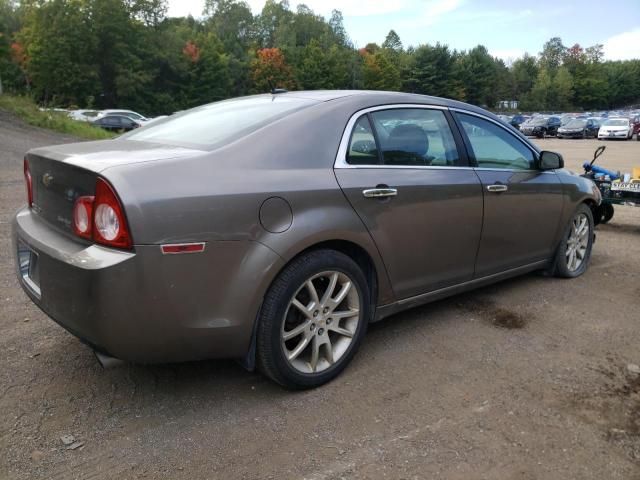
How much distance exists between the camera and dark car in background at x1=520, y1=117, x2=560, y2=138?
4134cm

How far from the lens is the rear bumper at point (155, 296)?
2373 mm

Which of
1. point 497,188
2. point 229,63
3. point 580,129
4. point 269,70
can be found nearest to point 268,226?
point 497,188

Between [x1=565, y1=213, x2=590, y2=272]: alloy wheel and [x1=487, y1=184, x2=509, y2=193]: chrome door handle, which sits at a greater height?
[x1=487, y1=184, x2=509, y2=193]: chrome door handle

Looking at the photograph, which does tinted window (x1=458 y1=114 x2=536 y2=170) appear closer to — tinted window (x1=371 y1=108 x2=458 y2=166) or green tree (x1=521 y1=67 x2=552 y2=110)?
tinted window (x1=371 y1=108 x2=458 y2=166)

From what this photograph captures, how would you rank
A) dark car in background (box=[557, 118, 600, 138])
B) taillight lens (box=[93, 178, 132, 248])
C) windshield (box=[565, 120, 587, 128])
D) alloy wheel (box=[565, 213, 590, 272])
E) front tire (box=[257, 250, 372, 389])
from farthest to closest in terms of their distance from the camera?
windshield (box=[565, 120, 587, 128]) < dark car in background (box=[557, 118, 600, 138]) < alloy wheel (box=[565, 213, 590, 272]) < front tire (box=[257, 250, 372, 389]) < taillight lens (box=[93, 178, 132, 248])

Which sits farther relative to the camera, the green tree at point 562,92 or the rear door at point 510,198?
the green tree at point 562,92

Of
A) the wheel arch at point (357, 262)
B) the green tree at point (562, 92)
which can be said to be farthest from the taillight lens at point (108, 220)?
the green tree at point (562, 92)

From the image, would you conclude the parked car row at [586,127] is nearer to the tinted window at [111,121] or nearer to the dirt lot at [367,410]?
the tinted window at [111,121]

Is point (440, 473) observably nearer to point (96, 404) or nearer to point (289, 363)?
point (289, 363)

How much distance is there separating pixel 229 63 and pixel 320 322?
251 ft

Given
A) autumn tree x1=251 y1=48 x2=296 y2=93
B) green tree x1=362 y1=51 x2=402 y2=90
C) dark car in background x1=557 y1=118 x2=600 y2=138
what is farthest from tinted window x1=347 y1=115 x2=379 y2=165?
green tree x1=362 y1=51 x2=402 y2=90

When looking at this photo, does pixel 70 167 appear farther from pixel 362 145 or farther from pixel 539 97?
pixel 539 97

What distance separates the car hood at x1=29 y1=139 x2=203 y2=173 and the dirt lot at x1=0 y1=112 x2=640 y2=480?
1.24 m

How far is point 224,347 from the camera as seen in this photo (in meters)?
2.68
